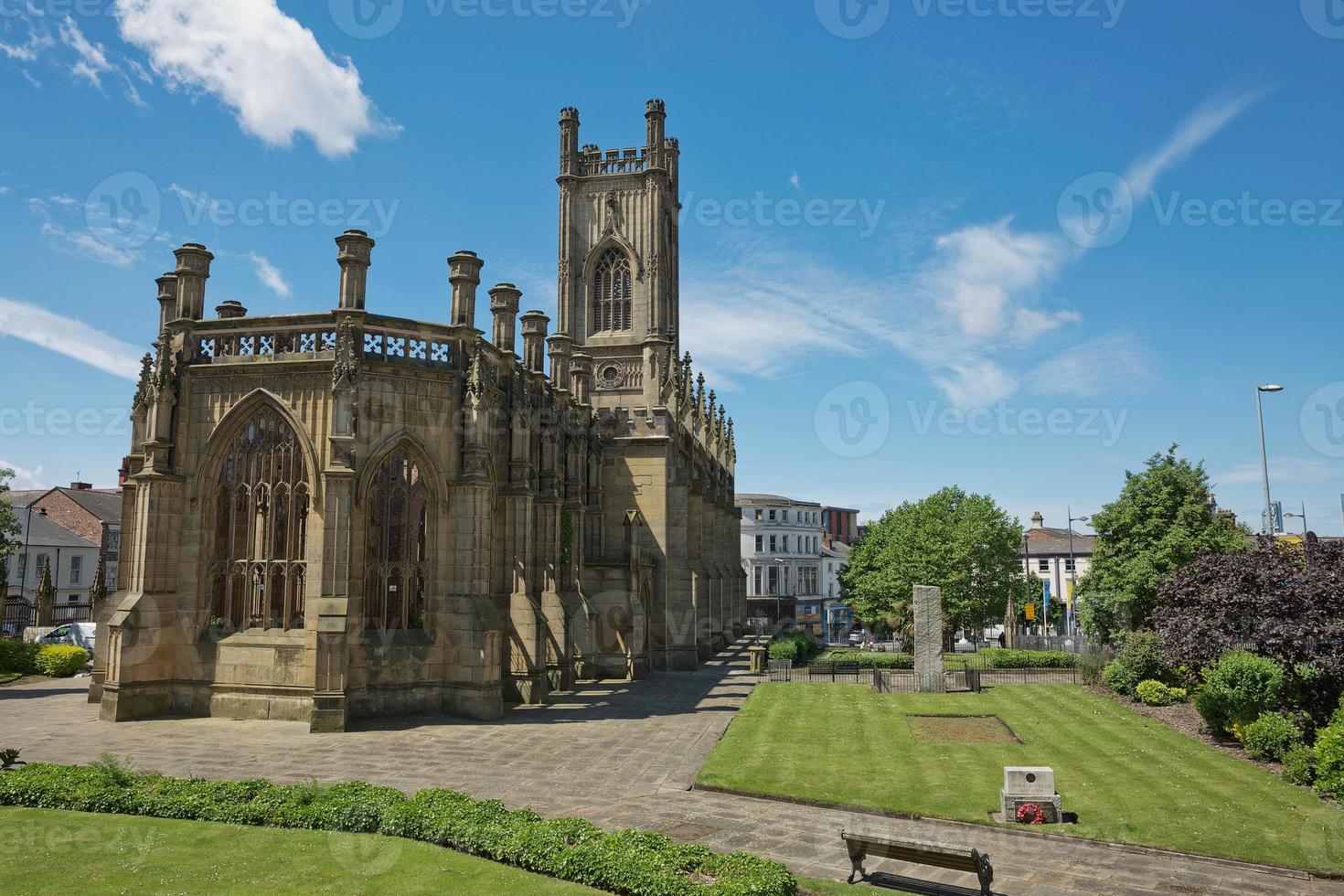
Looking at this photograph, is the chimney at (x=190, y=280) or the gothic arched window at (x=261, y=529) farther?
the chimney at (x=190, y=280)

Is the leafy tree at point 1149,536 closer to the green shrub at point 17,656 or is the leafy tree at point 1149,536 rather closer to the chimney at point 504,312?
the chimney at point 504,312

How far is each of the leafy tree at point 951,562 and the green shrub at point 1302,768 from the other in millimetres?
32642

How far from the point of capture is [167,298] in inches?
1012

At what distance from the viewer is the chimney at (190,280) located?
24.1 m

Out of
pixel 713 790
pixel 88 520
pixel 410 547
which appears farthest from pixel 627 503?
pixel 88 520

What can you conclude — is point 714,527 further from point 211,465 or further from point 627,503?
point 211,465

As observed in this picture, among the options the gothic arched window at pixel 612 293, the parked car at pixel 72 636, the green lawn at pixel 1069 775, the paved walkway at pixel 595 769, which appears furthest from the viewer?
the gothic arched window at pixel 612 293

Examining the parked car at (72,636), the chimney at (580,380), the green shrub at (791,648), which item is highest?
the chimney at (580,380)

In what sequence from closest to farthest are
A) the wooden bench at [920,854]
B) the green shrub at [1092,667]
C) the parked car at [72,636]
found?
the wooden bench at [920,854], the green shrub at [1092,667], the parked car at [72,636]

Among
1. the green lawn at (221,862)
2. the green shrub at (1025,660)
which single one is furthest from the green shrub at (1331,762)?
the green shrub at (1025,660)

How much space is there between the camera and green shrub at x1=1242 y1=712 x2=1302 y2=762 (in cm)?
1953

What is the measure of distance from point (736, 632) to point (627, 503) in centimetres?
2545

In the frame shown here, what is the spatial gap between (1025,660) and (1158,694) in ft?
42.3

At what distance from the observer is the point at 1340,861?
12.8 meters
